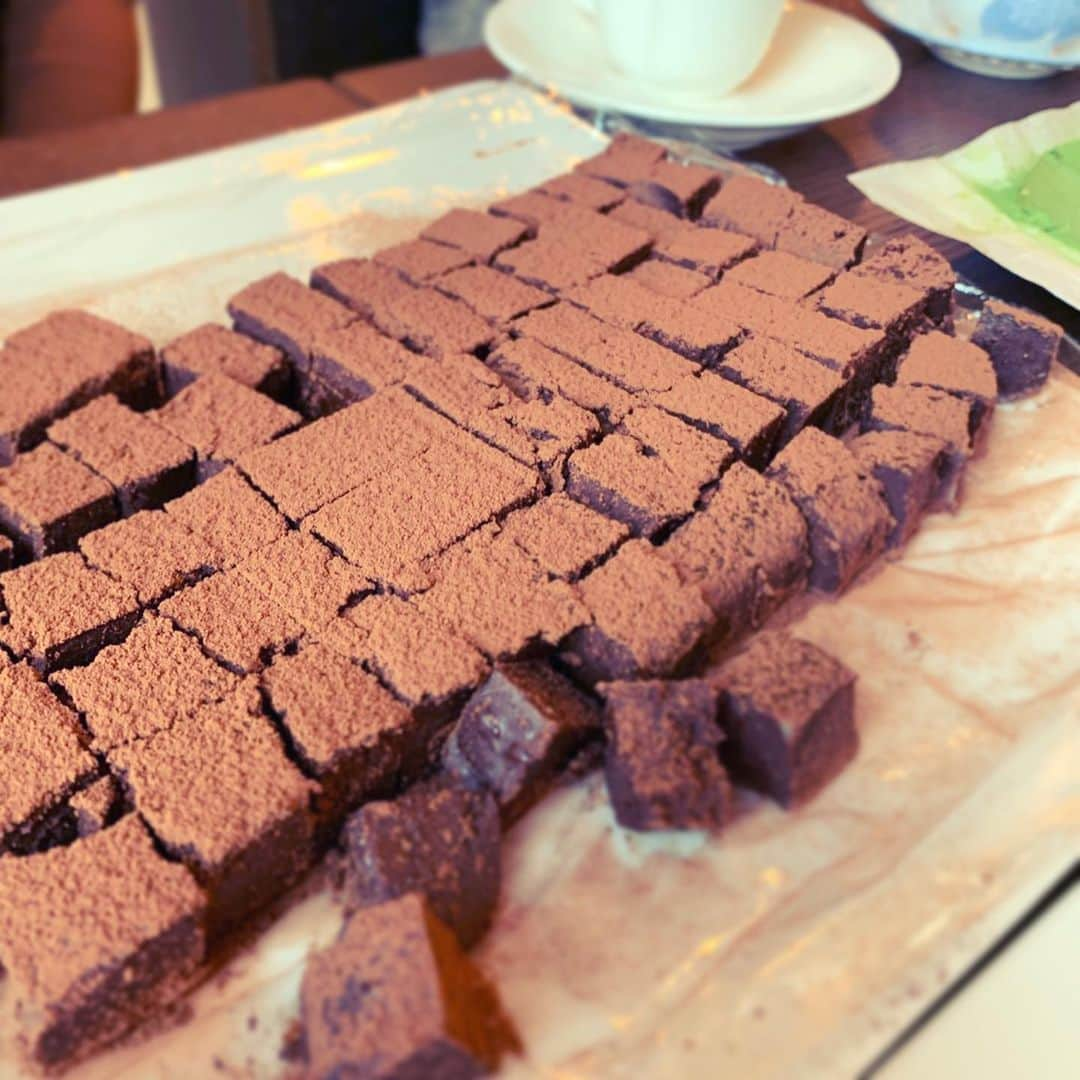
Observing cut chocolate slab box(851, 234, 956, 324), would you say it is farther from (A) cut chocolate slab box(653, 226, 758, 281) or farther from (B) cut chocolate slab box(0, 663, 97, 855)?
(B) cut chocolate slab box(0, 663, 97, 855)

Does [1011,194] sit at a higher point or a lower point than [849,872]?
higher

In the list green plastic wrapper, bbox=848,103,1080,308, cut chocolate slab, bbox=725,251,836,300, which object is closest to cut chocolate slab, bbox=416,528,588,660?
cut chocolate slab, bbox=725,251,836,300

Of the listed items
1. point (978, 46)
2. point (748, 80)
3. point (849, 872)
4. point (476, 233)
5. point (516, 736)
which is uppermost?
point (978, 46)

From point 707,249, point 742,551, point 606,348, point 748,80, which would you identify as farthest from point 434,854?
point 748,80

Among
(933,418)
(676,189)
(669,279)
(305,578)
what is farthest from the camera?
(676,189)

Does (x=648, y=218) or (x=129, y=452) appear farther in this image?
Result: (x=648, y=218)

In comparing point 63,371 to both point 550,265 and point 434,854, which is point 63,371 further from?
point 434,854
